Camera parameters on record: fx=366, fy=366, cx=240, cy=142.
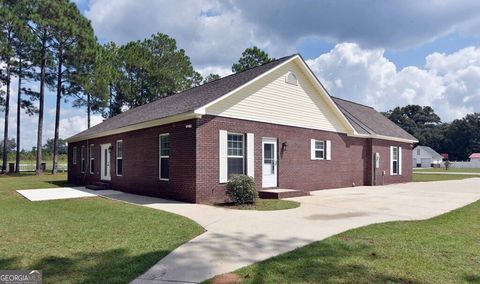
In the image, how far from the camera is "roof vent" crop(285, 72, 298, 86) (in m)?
14.8

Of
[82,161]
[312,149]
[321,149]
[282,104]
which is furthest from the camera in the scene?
[82,161]

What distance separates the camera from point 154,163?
44.7 ft

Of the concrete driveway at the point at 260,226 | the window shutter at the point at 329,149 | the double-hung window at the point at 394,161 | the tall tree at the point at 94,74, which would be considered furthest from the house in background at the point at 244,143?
the tall tree at the point at 94,74

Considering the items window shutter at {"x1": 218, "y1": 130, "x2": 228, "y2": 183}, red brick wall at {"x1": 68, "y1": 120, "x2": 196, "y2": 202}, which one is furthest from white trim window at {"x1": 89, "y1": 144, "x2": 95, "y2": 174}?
window shutter at {"x1": 218, "y1": 130, "x2": 228, "y2": 183}

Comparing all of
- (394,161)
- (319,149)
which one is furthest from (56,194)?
(394,161)

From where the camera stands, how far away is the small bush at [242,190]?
424 inches

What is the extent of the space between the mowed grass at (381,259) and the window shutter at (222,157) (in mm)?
5714

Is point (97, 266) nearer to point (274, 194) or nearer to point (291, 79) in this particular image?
point (274, 194)

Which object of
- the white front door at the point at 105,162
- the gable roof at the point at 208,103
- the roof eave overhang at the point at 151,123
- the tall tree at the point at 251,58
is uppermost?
the tall tree at the point at 251,58

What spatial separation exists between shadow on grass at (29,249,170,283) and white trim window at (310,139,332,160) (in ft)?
38.0

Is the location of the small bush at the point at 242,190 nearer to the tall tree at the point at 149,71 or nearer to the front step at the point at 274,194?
the front step at the point at 274,194

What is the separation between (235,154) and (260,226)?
5311 mm

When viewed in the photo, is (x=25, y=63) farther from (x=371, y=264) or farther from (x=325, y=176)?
(x=371, y=264)

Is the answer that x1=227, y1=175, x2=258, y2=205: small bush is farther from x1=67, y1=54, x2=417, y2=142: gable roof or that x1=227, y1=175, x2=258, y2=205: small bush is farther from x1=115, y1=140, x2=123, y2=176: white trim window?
x1=115, y1=140, x2=123, y2=176: white trim window
